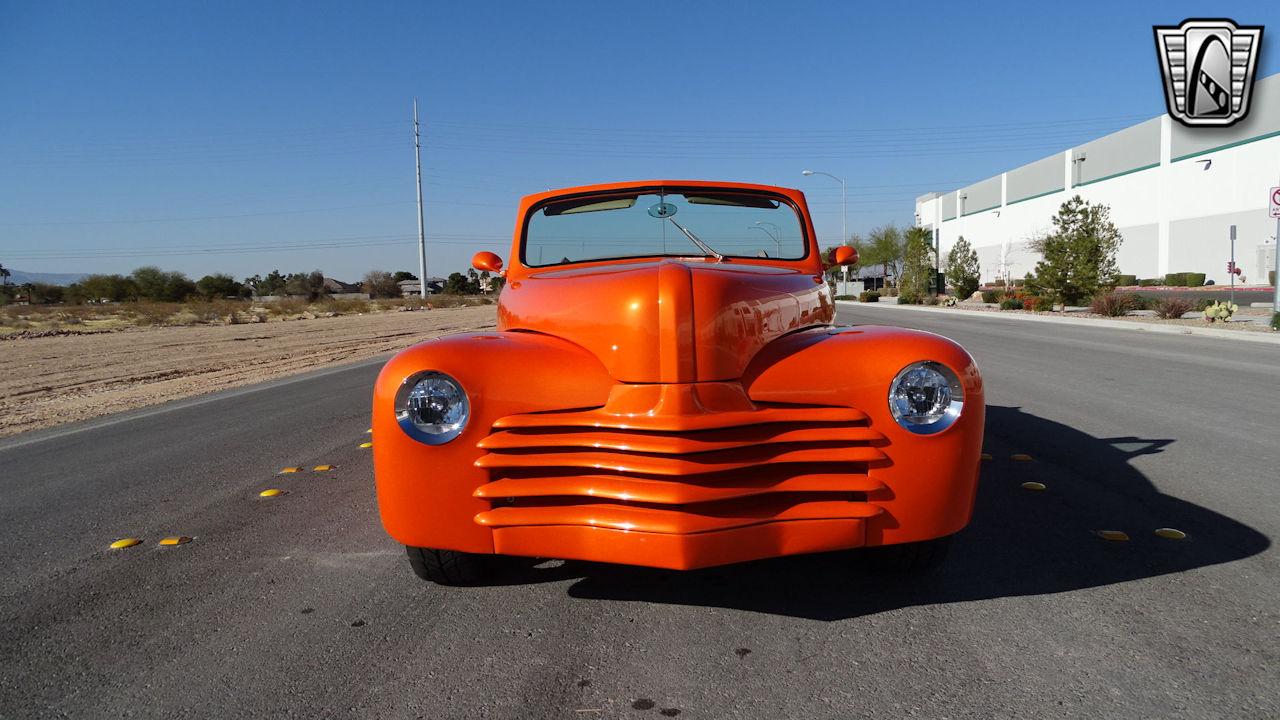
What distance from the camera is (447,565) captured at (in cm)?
285

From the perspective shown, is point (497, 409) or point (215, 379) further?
point (215, 379)

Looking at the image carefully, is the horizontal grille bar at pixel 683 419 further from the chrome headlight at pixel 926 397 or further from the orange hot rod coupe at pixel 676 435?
the chrome headlight at pixel 926 397

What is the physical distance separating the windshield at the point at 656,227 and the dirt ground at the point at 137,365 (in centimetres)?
625

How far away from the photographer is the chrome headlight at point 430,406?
8.07 ft

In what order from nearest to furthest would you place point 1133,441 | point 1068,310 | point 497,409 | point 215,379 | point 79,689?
point 79,689 → point 497,409 → point 1133,441 → point 215,379 → point 1068,310

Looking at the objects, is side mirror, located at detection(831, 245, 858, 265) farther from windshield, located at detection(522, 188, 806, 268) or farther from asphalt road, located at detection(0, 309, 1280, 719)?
asphalt road, located at detection(0, 309, 1280, 719)

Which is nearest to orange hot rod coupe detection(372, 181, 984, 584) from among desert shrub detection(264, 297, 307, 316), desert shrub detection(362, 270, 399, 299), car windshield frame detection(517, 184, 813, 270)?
car windshield frame detection(517, 184, 813, 270)

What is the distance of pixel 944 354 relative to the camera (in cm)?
254

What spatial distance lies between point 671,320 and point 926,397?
854mm

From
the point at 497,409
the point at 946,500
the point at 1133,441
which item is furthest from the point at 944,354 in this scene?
the point at 1133,441

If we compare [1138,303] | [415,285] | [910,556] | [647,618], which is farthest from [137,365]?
[415,285]

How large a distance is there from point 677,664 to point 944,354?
1.29 m

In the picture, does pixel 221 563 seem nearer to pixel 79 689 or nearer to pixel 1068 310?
pixel 79 689

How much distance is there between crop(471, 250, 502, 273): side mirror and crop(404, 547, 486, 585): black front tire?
1.80 m
